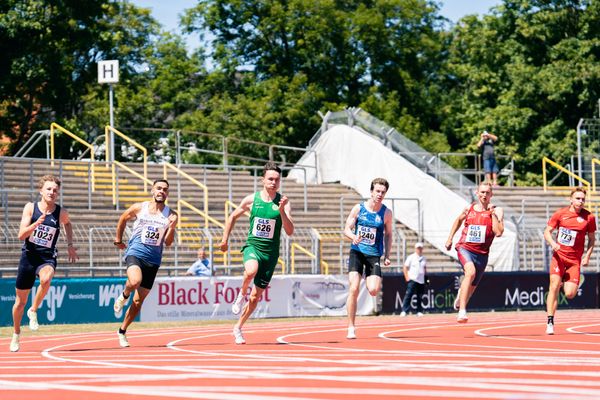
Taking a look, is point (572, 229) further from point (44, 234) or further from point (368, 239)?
point (44, 234)

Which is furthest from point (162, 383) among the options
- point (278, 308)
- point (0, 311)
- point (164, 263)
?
point (164, 263)

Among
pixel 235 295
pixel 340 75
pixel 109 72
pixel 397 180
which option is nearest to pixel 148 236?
pixel 235 295

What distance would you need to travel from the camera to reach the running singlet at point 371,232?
56.9 feet

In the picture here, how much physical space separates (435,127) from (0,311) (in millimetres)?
42939

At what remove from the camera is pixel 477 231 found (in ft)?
60.4

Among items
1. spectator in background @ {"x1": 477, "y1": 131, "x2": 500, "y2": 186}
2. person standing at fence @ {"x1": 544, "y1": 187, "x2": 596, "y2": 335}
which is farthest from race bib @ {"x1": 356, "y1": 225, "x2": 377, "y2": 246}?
spectator in background @ {"x1": 477, "y1": 131, "x2": 500, "y2": 186}

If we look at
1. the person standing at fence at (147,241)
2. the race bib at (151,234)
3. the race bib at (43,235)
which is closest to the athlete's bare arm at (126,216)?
the person standing at fence at (147,241)

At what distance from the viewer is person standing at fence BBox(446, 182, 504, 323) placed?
59.9ft

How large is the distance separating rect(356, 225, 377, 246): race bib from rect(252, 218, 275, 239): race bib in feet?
4.92

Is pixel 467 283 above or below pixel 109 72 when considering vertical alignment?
below

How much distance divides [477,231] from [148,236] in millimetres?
4910

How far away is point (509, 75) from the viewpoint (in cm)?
5578

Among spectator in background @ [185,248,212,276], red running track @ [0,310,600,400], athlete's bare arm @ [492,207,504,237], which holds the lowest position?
red running track @ [0,310,600,400]

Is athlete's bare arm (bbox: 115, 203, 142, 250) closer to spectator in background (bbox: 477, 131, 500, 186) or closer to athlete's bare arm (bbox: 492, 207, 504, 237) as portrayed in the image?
athlete's bare arm (bbox: 492, 207, 504, 237)
